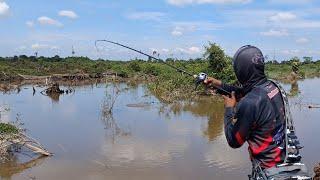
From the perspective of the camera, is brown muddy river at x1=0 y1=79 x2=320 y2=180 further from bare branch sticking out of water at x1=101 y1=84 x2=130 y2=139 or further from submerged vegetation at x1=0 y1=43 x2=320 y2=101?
submerged vegetation at x1=0 y1=43 x2=320 y2=101

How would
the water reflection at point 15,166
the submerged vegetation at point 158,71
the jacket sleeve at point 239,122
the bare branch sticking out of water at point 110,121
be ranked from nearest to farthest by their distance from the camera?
the jacket sleeve at point 239,122 < the water reflection at point 15,166 < the bare branch sticking out of water at point 110,121 < the submerged vegetation at point 158,71

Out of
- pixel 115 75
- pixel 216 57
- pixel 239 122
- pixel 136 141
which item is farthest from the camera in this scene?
pixel 115 75

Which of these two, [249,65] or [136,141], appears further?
[136,141]

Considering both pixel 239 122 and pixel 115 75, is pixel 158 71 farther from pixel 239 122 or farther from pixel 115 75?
pixel 239 122

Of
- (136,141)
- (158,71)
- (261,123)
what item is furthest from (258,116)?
(158,71)

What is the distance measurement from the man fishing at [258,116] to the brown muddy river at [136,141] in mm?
6904

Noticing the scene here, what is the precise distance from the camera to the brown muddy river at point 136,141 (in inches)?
403

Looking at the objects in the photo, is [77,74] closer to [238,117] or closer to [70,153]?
[70,153]

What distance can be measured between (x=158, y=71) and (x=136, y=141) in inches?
876

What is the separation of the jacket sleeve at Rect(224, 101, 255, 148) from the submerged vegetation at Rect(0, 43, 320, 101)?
9.02m

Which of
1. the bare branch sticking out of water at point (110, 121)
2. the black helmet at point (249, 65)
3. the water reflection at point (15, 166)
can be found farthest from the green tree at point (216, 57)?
the black helmet at point (249, 65)

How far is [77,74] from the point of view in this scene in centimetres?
3725

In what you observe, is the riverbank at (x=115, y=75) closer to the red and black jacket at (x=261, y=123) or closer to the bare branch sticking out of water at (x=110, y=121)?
the bare branch sticking out of water at (x=110, y=121)

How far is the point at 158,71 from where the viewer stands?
3541 centimetres
